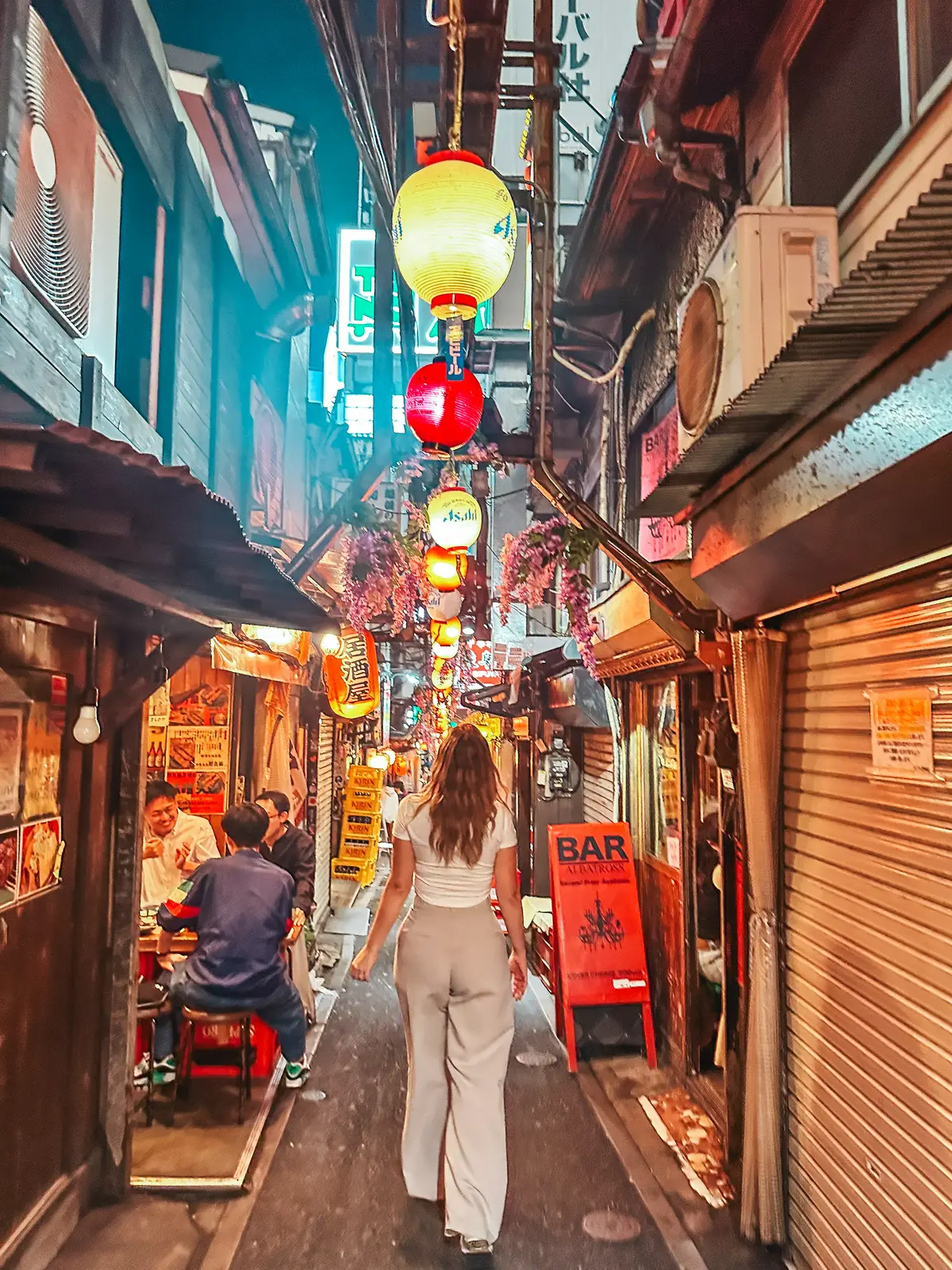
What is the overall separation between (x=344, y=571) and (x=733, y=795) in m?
7.43

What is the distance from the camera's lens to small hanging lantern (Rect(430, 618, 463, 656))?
14.7 m

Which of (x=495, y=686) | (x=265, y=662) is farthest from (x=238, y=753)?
(x=495, y=686)

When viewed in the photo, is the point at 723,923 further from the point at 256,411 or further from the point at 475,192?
the point at 256,411

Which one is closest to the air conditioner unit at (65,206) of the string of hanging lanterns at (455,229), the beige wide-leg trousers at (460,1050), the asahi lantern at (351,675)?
the string of hanging lanterns at (455,229)

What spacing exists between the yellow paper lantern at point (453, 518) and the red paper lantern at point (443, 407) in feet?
7.03

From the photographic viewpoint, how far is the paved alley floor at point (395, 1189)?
15.9 ft

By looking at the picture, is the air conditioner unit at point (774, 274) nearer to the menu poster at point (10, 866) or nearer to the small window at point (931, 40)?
the small window at point (931, 40)

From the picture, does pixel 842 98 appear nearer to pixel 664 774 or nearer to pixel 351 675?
pixel 664 774

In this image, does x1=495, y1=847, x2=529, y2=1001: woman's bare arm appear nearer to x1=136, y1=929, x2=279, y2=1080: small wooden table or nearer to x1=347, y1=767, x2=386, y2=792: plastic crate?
x1=136, y1=929, x2=279, y2=1080: small wooden table

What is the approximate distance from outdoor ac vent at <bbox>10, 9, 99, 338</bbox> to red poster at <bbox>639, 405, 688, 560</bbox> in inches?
216

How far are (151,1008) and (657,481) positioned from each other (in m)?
6.69

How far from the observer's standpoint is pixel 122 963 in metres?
5.53

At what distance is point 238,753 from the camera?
1103 cm

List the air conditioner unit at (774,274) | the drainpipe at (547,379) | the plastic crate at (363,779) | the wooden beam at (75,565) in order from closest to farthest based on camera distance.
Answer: the wooden beam at (75,565), the air conditioner unit at (774,274), the drainpipe at (547,379), the plastic crate at (363,779)
